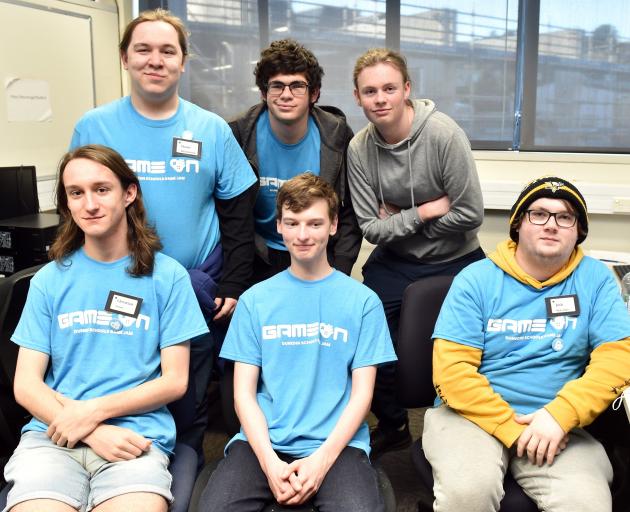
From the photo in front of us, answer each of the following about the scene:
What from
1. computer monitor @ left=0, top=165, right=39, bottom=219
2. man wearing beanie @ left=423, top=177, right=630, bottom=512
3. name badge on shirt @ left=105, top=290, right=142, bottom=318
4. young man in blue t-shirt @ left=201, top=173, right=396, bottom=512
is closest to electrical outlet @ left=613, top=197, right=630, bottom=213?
man wearing beanie @ left=423, top=177, right=630, bottom=512

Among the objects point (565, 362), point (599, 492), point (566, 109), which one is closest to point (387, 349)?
point (565, 362)

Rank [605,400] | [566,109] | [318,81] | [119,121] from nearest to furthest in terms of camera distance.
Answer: [605,400] < [119,121] < [318,81] < [566,109]

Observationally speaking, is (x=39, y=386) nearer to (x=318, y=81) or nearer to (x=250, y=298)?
(x=250, y=298)

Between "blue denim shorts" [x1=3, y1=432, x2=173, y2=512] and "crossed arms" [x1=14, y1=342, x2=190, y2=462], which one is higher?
"crossed arms" [x1=14, y1=342, x2=190, y2=462]

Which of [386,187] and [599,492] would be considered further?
[386,187]

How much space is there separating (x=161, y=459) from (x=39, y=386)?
35 centimetres

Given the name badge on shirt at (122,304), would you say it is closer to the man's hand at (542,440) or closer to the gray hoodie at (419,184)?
the gray hoodie at (419,184)

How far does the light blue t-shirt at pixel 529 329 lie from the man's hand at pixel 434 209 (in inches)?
19.4

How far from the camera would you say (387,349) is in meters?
1.63

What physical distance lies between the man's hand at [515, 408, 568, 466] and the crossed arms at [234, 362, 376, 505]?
388mm

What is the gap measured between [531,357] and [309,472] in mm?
649

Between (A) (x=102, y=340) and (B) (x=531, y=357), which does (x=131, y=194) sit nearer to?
(A) (x=102, y=340)

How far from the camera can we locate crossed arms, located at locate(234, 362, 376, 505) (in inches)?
54.4

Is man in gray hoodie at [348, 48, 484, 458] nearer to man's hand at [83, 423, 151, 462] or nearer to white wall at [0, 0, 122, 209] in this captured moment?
man's hand at [83, 423, 151, 462]
